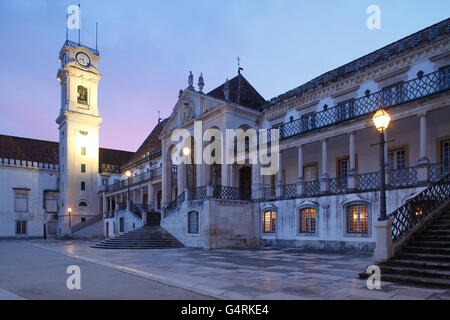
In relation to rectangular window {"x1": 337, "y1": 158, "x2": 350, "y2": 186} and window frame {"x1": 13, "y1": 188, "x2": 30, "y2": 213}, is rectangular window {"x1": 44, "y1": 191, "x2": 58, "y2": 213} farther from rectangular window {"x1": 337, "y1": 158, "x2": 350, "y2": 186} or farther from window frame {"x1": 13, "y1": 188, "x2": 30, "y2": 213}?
rectangular window {"x1": 337, "y1": 158, "x2": 350, "y2": 186}

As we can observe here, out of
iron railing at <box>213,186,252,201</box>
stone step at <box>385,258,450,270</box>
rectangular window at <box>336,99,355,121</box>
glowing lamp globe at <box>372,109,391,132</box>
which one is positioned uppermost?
rectangular window at <box>336,99,355,121</box>

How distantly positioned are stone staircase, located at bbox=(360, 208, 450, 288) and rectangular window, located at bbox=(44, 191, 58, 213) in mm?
45545

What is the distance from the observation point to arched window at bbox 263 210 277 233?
22.2 m

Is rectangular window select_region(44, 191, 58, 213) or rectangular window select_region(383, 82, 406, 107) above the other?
rectangular window select_region(383, 82, 406, 107)

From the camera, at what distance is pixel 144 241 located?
73.7 ft

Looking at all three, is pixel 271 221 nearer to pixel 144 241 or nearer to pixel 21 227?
pixel 144 241

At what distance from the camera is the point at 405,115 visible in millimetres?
16594

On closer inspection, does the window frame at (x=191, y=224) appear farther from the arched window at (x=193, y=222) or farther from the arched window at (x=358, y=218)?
the arched window at (x=358, y=218)

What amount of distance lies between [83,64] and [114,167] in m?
15.4

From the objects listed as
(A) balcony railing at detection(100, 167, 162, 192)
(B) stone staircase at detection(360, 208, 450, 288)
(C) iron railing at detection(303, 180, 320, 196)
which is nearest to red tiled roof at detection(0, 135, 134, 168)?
(A) balcony railing at detection(100, 167, 162, 192)

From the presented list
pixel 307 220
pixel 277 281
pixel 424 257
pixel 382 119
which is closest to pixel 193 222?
pixel 307 220

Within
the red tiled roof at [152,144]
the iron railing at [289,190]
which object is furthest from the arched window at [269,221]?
the red tiled roof at [152,144]

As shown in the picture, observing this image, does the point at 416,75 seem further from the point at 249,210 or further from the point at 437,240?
the point at 249,210

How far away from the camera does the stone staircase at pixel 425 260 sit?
26.8ft
